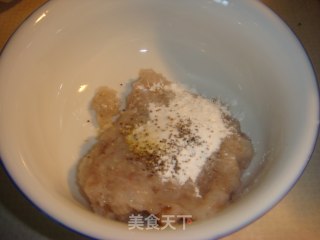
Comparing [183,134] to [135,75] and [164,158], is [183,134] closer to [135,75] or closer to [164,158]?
[164,158]

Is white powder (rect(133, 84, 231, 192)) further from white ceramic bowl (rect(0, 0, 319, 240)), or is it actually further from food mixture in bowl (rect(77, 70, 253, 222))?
white ceramic bowl (rect(0, 0, 319, 240))

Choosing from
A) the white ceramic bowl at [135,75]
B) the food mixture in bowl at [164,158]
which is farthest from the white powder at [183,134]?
the white ceramic bowl at [135,75]

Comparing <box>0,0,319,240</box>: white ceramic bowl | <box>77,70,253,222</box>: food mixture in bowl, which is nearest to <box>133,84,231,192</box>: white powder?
<box>77,70,253,222</box>: food mixture in bowl

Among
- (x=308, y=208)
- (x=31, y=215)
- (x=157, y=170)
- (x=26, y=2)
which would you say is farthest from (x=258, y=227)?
(x=26, y=2)

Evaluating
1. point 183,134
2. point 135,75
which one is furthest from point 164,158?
point 135,75

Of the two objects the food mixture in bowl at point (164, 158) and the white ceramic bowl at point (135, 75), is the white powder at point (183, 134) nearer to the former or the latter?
the food mixture in bowl at point (164, 158)

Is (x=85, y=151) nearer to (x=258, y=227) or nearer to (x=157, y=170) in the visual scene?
(x=157, y=170)

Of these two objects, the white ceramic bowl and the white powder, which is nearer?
the white ceramic bowl
